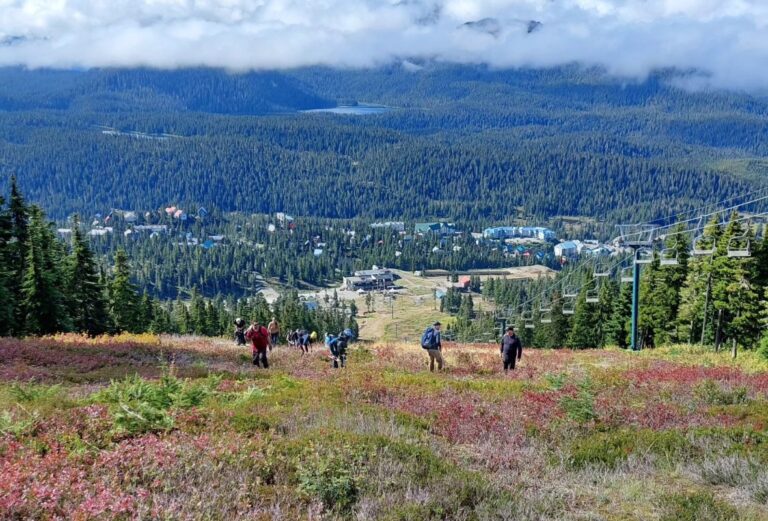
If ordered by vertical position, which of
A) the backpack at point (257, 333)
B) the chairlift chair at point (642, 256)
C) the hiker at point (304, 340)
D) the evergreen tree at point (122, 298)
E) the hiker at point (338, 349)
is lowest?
the evergreen tree at point (122, 298)

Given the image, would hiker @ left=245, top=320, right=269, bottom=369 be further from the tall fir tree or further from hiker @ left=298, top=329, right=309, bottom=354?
the tall fir tree

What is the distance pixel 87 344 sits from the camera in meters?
25.5

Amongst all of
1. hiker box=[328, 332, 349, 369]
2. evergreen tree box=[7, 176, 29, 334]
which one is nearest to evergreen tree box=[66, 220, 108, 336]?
evergreen tree box=[7, 176, 29, 334]

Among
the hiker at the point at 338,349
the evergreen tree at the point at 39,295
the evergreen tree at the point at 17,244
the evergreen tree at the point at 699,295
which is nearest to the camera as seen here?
the hiker at the point at 338,349

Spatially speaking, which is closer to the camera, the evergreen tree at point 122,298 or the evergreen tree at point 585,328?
the evergreen tree at point 122,298

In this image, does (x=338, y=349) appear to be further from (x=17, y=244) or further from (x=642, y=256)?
(x=17, y=244)

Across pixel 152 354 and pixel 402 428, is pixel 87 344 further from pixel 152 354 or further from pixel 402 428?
pixel 402 428

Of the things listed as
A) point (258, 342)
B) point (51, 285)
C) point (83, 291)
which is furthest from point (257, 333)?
point (83, 291)

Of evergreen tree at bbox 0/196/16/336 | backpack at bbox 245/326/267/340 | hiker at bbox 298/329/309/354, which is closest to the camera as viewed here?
backpack at bbox 245/326/267/340

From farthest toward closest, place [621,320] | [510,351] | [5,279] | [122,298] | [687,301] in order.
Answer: [621,320] → [122,298] → [687,301] → [5,279] → [510,351]

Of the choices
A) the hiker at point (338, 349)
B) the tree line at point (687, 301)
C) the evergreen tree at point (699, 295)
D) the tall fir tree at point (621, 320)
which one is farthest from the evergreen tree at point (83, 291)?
the tall fir tree at point (621, 320)

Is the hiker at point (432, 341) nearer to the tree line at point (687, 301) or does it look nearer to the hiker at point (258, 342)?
the hiker at point (258, 342)

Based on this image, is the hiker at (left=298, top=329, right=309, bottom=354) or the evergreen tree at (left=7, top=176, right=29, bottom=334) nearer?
the hiker at (left=298, top=329, right=309, bottom=354)

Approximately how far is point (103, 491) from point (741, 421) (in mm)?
11131
